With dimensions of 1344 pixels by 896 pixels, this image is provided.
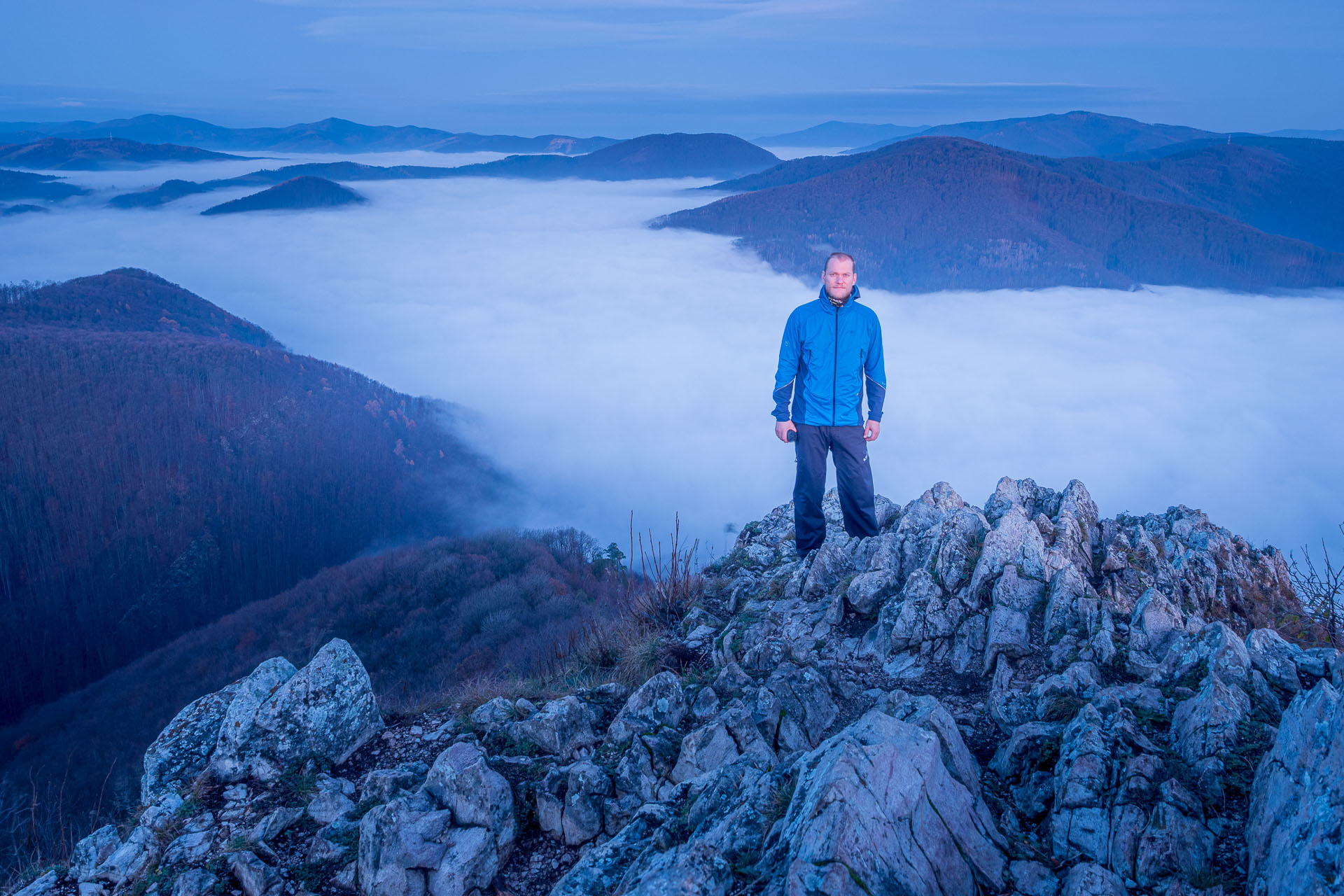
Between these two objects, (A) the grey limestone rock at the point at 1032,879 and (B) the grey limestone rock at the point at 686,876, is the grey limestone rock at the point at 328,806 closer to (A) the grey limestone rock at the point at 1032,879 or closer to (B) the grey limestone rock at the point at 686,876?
(B) the grey limestone rock at the point at 686,876

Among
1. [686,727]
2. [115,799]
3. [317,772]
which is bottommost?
[115,799]

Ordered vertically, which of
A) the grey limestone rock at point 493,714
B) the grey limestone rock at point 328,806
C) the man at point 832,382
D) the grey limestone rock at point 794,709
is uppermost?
the man at point 832,382

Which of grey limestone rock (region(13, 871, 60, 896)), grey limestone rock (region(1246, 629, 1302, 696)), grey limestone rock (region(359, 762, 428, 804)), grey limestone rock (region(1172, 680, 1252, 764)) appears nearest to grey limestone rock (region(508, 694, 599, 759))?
grey limestone rock (region(359, 762, 428, 804))

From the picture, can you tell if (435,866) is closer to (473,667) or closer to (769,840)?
(769,840)

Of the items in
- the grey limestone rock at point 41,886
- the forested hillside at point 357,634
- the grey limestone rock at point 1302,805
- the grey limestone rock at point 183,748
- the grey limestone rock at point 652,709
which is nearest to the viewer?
the grey limestone rock at point 1302,805

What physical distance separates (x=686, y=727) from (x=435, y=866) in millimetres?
1933

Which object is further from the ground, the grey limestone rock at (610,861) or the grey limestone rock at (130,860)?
the grey limestone rock at (610,861)

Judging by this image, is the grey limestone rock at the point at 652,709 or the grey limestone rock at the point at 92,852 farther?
the grey limestone rock at the point at 652,709

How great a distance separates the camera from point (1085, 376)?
171 metres

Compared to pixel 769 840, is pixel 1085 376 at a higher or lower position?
lower

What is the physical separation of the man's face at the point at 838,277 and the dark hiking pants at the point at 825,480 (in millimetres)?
1348

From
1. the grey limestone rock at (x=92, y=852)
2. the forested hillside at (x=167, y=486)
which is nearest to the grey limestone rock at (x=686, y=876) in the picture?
the grey limestone rock at (x=92, y=852)

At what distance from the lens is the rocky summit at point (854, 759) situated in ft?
10.1

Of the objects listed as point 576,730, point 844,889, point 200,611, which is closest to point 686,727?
point 576,730
